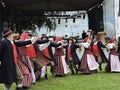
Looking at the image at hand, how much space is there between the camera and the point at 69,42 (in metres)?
14.0

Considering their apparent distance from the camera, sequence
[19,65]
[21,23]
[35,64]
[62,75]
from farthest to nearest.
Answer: [21,23] → [62,75] → [35,64] → [19,65]

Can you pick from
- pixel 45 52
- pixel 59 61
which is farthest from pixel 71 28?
pixel 45 52

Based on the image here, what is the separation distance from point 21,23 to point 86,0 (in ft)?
24.8

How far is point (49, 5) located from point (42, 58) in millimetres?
10371

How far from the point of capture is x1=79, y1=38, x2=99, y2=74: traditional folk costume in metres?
13.5

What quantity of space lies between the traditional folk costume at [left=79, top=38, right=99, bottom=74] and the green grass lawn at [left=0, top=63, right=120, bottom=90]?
0.93 metres

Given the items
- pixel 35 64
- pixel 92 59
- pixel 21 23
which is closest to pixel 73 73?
pixel 92 59

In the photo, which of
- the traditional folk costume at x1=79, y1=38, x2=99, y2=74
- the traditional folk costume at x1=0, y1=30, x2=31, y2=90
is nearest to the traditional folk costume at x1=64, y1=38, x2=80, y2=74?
the traditional folk costume at x1=79, y1=38, x2=99, y2=74

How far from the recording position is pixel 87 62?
13.6 m

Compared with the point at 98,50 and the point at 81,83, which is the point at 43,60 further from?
the point at 98,50

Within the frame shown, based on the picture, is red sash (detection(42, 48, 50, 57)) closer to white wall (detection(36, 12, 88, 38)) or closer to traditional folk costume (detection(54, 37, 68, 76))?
traditional folk costume (detection(54, 37, 68, 76))

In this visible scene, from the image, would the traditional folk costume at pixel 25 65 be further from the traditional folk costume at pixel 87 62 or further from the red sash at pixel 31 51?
the traditional folk costume at pixel 87 62

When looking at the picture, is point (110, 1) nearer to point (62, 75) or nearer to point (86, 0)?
point (86, 0)

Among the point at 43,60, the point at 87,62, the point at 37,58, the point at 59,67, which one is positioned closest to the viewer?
the point at 37,58
